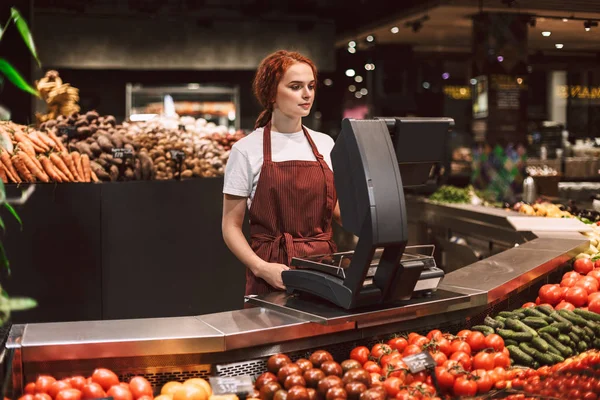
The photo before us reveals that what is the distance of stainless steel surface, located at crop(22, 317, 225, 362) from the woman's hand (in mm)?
629

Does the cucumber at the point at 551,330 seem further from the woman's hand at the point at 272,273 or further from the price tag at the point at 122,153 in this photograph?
the price tag at the point at 122,153

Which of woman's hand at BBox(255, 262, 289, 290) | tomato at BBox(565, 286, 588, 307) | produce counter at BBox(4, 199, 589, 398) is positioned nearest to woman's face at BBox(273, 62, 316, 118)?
woman's hand at BBox(255, 262, 289, 290)

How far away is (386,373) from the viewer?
2.42 metres

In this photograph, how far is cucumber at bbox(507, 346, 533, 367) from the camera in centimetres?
285

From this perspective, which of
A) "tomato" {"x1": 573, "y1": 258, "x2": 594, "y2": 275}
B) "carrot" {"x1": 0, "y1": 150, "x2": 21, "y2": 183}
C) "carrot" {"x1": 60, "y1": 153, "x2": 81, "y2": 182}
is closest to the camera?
"tomato" {"x1": 573, "y1": 258, "x2": 594, "y2": 275}

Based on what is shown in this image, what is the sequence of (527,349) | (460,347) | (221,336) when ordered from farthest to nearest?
1. (527,349)
2. (460,347)
3. (221,336)

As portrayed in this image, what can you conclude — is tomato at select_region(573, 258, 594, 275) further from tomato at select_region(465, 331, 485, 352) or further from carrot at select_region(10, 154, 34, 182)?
carrot at select_region(10, 154, 34, 182)

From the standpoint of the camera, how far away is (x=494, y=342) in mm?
2785

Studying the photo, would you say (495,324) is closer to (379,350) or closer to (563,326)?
(563,326)

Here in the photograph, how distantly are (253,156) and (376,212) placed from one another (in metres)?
1.05


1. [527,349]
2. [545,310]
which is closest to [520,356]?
[527,349]

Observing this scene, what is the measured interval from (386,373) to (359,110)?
19.0 metres

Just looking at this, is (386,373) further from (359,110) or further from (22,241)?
(359,110)

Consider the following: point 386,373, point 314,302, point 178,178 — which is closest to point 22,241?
point 178,178
